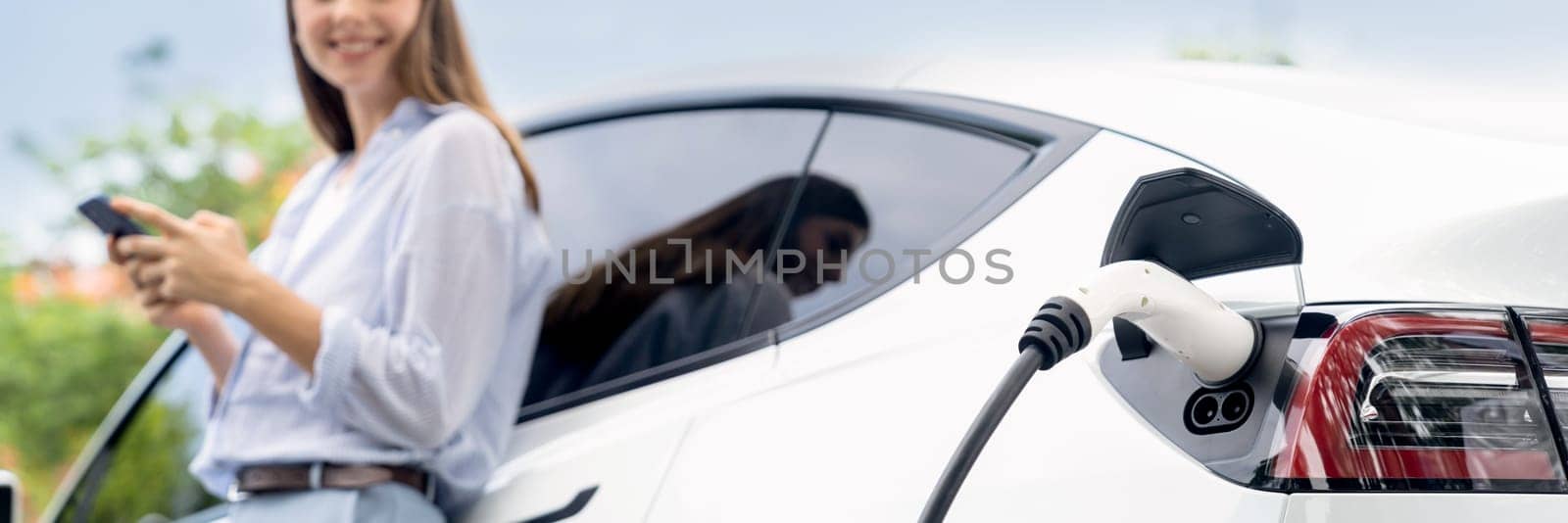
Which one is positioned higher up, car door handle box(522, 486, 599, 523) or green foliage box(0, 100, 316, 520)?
car door handle box(522, 486, 599, 523)

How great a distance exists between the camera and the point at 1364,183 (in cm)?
94

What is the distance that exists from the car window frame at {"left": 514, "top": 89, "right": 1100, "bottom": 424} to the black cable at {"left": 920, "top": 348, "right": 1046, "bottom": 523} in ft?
1.12

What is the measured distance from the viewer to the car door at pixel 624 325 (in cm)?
137

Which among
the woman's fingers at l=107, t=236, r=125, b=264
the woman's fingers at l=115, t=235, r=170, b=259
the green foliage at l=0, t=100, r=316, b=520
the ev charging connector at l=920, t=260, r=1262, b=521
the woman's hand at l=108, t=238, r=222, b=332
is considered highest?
the ev charging connector at l=920, t=260, r=1262, b=521

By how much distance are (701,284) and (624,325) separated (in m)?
0.12

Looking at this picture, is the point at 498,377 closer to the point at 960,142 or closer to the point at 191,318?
the point at 191,318

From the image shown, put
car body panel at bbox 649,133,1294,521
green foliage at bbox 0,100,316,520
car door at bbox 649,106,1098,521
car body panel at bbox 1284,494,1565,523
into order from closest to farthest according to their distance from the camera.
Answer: car body panel at bbox 1284,494,1565,523 → car body panel at bbox 649,133,1294,521 → car door at bbox 649,106,1098,521 → green foliage at bbox 0,100,316,520

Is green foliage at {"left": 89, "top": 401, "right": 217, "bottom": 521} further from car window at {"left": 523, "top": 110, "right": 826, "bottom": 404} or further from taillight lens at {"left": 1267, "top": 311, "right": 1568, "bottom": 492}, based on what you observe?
taillight lens at {"left": 1267, "top": 311, "right": 1568, "bottom": 492}

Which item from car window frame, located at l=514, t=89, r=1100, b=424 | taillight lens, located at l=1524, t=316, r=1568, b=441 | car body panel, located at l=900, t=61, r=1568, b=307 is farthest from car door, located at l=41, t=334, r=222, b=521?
taillight lens, located at l=1524, t=316, r=1568, b=441

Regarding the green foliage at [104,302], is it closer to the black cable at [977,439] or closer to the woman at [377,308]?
the woman at [377,308]

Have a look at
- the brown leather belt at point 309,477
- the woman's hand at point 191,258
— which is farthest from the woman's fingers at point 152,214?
the brown leather belt at point 309,477

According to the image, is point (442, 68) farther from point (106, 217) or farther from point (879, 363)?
point (879, 363)

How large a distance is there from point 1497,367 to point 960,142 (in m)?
0.60

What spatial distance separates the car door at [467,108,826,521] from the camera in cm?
137
